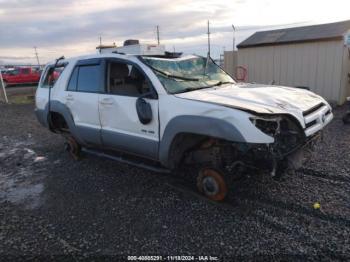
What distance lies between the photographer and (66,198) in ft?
14.0

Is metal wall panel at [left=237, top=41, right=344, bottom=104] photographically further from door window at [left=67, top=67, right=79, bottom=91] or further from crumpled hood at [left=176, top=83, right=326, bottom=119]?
door window at [left=67, top=67, right=79, bottom=91]

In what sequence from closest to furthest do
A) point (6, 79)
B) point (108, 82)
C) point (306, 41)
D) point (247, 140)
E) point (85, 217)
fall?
point (247, 140)
point (85, 217)
point (108, 82)
point (306, 41)
point (6, 79)

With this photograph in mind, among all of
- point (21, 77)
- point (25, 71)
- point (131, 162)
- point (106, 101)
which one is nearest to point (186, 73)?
point (106, 101)

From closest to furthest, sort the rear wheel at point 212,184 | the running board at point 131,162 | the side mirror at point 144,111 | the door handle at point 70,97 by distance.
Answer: the rear wheel at point 212,184 → the side mirror at point 144,111 → the running board at point 131,162 → the door handle at point 70,97

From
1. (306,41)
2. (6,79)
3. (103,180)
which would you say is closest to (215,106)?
(103,180)

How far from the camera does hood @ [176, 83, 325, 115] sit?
11.2 ft

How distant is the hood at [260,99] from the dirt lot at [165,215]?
116cm

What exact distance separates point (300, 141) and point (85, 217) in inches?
107

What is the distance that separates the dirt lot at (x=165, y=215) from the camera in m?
3.01

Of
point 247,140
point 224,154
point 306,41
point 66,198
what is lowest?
point 66,198

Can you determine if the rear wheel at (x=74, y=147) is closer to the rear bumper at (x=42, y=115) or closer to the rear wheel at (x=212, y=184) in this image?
the rear bumper at (x=42, y=115)

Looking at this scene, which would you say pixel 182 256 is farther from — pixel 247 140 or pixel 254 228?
pixel 247 140

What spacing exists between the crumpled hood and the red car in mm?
26851

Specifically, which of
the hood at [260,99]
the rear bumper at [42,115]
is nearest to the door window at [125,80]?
the hood at [260,99]
